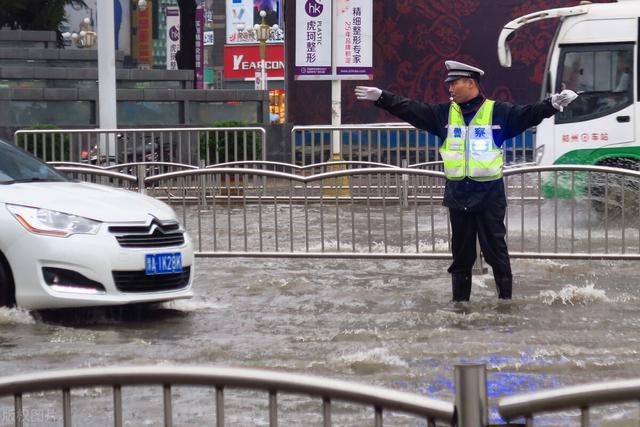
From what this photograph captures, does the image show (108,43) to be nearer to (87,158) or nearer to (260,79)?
(87,158)

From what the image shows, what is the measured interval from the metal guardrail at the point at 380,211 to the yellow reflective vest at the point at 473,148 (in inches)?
62.3

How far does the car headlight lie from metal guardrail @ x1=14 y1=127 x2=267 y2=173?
36.5 ft

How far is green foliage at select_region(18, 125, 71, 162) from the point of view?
19547 mm

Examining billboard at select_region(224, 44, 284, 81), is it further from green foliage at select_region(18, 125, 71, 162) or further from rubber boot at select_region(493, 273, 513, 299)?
A: rubber boot at select_region(493, 273, 513, 299)

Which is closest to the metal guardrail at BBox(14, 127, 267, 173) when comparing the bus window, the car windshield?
the bus window

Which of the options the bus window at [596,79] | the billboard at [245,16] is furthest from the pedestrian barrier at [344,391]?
the billboard at [245,16]

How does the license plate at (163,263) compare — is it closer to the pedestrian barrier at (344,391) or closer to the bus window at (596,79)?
the pedestrian barrier at (344,391)

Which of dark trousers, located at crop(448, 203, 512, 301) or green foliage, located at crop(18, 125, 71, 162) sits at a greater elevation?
green foliage, located at crop(18, 125, 71, 162)

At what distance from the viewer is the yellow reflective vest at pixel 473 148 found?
928cm

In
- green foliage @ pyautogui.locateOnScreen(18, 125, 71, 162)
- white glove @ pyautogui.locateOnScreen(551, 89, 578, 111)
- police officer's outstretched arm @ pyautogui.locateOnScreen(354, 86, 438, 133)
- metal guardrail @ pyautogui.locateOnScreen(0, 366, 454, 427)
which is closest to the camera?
metal guardrail @ pyautogui.locateOnScreen(0, 366, 454, 427)

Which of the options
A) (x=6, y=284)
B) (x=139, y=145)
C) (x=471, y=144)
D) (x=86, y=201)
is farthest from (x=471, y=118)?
(x=139, y=145)

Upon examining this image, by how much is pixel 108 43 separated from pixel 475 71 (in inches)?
563

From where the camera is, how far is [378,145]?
20453 mm

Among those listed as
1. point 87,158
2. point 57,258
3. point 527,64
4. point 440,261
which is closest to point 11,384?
point 57,258
